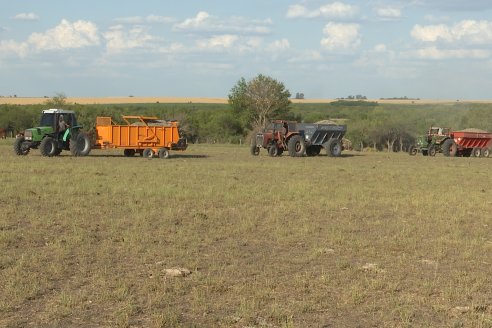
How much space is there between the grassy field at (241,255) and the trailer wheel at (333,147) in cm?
1448

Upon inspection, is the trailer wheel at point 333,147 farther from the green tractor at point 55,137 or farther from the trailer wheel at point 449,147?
the green tractor at point 55,137

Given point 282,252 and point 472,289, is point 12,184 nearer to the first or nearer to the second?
point 282,252

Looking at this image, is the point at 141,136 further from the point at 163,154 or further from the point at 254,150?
the point at 254,150

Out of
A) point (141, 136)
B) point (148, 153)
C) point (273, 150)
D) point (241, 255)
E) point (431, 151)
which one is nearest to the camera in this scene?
point (241, 255)

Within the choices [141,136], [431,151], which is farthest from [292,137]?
[431,151]

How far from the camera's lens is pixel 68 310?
5.89m

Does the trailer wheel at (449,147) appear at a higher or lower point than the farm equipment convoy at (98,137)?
lower

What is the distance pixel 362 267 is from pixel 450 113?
60422 mm

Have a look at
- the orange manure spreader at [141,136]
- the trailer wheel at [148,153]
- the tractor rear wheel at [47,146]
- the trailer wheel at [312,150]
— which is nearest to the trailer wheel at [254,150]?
the trailer wheel at [312,150]

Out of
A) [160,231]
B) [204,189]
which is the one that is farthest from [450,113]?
[160,231]

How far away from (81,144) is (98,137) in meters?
0.75

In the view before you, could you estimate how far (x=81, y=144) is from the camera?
86.5 ft

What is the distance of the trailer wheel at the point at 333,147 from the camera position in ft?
99.7

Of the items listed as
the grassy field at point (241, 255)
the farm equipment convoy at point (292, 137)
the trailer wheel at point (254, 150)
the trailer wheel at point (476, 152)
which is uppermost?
the farm equipment convoy at point (292, 137)
